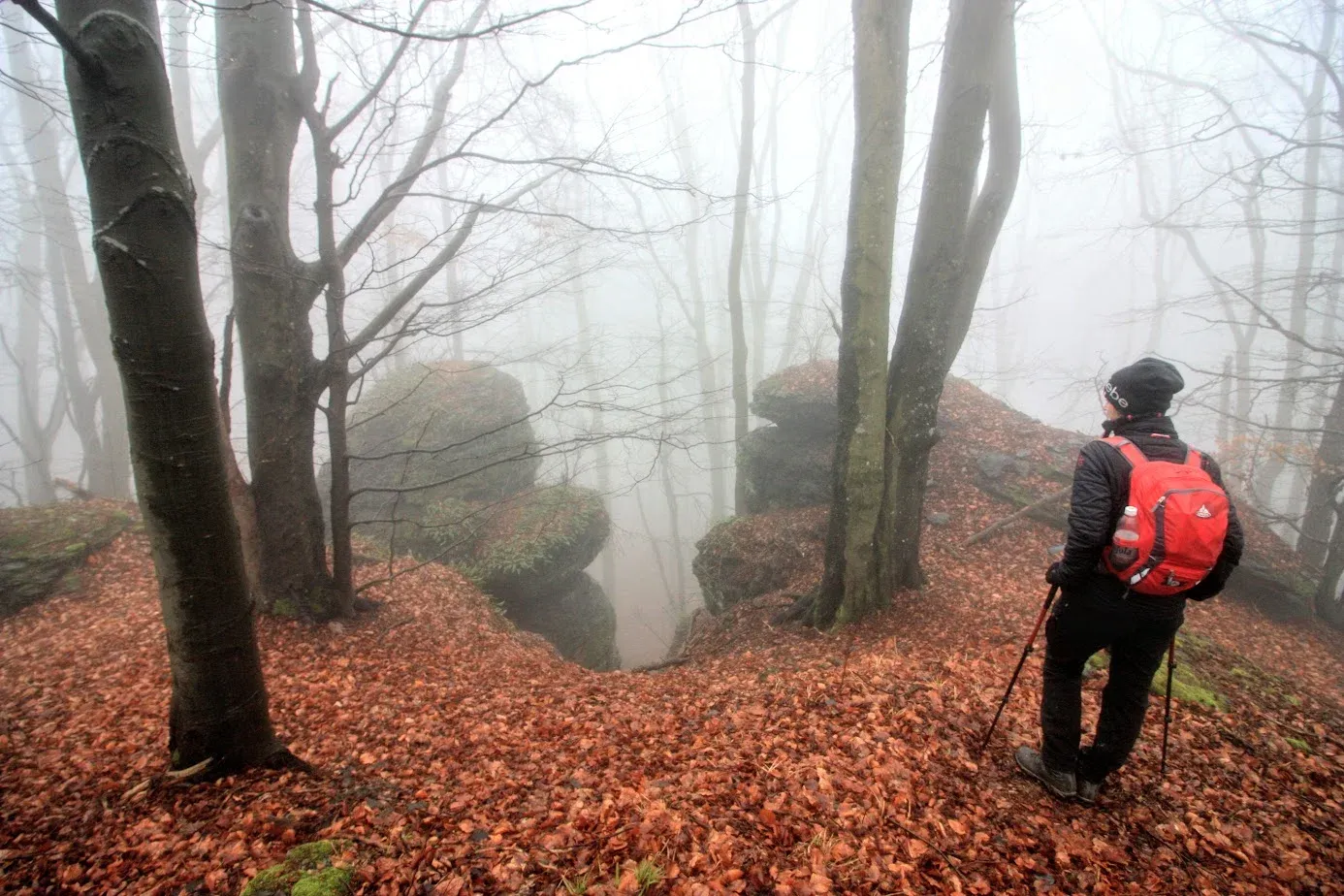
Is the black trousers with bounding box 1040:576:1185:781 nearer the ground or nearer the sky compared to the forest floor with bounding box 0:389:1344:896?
nearer the sky

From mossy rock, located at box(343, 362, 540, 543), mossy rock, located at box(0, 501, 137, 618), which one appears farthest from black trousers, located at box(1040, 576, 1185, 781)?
mossy rock, located at box(343, 362, 540, 543)

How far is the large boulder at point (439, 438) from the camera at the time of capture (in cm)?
1047

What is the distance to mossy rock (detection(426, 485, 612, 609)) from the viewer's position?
9.12 meters

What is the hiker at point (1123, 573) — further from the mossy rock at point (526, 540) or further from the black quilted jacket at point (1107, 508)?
the mossy rock at point (526, 540)

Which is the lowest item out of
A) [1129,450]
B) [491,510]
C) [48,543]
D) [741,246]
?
[491,510]

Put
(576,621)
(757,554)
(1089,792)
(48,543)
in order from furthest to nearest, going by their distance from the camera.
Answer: (576,621) < (757,554) < (48,543) < (1089,792)

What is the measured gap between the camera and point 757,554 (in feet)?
24.8

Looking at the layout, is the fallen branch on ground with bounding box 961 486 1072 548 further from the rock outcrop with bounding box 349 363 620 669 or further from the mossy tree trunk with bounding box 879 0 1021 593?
the rock outcrop with bounding box 349 363 620 669

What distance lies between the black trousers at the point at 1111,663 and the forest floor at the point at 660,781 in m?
0.26

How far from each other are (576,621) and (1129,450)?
927cm

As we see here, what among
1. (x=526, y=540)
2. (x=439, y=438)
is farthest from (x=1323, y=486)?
(x=439, y=438)

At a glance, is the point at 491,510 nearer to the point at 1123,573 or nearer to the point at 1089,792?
the point at 1089,792

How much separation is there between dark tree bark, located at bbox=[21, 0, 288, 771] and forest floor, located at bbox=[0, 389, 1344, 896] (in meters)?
0.62

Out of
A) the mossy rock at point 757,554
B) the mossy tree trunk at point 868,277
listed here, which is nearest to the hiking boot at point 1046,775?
the mossy tree trunk at point 868,277
